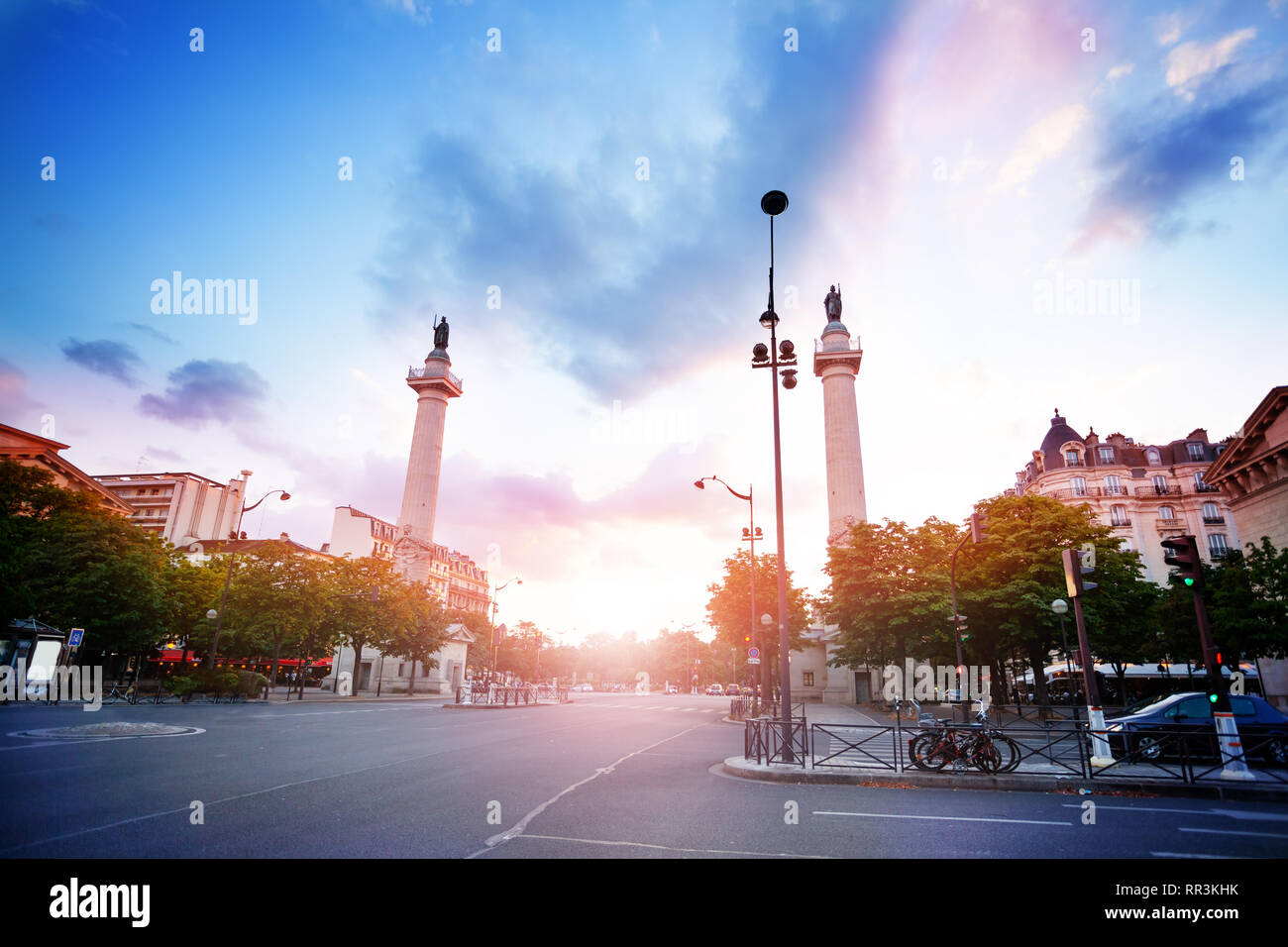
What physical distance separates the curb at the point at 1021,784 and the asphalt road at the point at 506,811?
1.43ft

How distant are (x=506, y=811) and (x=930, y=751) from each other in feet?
28.1

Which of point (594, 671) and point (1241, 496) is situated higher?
point (1241, 496)

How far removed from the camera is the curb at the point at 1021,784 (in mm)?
10812

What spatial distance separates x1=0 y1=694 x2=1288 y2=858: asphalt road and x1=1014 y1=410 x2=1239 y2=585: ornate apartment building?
6575 centimetres

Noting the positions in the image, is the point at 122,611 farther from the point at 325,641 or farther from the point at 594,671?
the point at 594,671

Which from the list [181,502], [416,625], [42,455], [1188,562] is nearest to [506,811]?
[1188,562]

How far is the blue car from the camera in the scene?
13.9 meters

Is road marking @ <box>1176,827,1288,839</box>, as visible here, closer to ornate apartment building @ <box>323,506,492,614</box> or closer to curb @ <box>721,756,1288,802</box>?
curb @ <box>721,756,1288,802</box>

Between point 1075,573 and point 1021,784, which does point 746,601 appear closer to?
point 1075,573

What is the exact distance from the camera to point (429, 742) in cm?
1598

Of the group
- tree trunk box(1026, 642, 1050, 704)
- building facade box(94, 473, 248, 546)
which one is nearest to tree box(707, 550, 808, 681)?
tree trunk box(1026, 642, 1050, 704)
